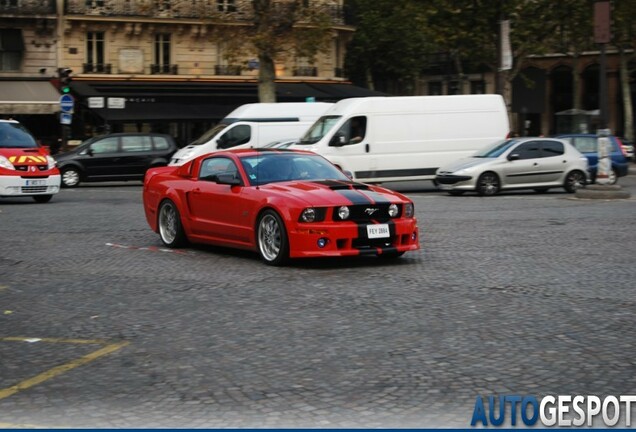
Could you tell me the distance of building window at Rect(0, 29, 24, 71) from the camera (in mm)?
48938

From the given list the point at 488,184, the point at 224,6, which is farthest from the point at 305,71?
the point at 488,184

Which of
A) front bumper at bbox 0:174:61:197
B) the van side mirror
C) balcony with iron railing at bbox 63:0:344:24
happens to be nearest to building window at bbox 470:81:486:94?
balcony with iron railing at bbox 63:0:344:24

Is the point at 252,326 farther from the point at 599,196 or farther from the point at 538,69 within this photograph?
the point at 538,69

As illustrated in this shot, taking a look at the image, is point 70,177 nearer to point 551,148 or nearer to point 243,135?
point 243,135

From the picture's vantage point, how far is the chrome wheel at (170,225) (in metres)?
14.7

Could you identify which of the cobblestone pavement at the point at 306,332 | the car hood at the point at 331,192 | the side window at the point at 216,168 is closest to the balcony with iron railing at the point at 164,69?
the cobblestone pavement at the point at 306,332

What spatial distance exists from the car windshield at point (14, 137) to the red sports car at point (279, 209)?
34.3ft

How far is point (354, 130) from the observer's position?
28.4m

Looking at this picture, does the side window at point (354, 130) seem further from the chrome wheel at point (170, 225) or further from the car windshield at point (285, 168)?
the car windshield at point (285, 168)

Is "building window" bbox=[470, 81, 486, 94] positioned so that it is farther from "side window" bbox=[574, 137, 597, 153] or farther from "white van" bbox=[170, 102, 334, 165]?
"side window" bbox=[574, 137, 597, 153]

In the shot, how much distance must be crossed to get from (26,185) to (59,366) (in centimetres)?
1718

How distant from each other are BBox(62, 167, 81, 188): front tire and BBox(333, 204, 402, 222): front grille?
2225cm

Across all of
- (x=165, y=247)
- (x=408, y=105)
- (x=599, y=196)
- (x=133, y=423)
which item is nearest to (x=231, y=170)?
(x=165, y=247)

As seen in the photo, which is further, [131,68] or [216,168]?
[131,68]
